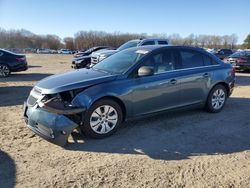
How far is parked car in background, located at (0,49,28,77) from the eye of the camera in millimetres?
15520

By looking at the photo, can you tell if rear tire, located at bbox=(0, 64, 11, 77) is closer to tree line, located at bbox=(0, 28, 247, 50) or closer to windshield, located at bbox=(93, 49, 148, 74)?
windshield, located at bbox=(93, 49, 148, 74)

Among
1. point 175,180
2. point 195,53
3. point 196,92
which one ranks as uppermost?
point 195,53

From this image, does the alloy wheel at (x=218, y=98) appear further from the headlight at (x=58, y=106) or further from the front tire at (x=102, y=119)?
the headlight at (x=58, y=106)

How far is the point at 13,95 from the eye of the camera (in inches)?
370

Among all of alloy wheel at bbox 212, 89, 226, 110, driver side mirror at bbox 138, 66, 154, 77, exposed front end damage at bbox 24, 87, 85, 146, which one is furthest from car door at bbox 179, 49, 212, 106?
exposed front end damage at bbox 24, 87, 85, 146

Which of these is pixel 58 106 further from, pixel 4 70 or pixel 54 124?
pixel 4 70

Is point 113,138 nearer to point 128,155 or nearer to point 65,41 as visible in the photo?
point 128,155

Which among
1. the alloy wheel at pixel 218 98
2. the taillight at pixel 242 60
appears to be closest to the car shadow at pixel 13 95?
the alloy wheel at pixel 218 98

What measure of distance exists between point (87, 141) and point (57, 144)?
559 millimetres

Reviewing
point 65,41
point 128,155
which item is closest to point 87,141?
point 128,155

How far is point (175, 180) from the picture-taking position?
3707mm

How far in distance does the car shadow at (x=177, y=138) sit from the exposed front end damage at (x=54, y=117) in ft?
1.08

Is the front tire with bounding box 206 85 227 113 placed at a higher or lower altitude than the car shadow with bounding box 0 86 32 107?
higher

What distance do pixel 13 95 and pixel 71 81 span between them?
5.04 meters
